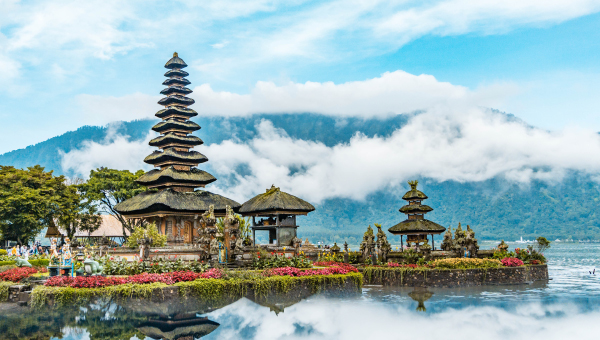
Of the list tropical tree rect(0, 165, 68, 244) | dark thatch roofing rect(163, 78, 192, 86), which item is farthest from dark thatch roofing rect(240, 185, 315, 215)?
tropical tree rect(0, 165, 68, 244)

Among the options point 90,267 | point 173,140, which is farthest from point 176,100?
point 90,267

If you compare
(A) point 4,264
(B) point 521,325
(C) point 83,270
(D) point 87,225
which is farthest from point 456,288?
(D) point 87,225

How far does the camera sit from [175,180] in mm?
46156

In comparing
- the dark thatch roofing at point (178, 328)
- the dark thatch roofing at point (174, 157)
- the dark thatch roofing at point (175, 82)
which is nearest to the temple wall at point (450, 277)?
the dark thatch roofing at point (178, 328)

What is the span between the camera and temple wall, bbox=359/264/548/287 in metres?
35.2

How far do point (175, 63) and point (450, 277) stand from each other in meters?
34.5

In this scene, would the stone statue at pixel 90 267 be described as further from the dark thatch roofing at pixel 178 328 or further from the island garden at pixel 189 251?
the dark thatch roofing at pixel 178 328

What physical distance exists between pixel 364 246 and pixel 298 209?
616 centimetres

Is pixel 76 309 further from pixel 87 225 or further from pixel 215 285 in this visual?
pixel 87 225

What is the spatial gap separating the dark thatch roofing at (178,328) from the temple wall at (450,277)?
17.5 metres

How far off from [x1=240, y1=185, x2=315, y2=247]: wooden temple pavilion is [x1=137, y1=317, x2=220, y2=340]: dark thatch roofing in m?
16.0

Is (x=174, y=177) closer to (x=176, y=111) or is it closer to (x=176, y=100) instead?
(x=176, y=111)

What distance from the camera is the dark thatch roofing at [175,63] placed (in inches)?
2082

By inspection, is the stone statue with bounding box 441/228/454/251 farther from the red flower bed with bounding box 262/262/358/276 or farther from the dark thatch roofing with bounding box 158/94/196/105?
the dark thatch roofing with bounding box 158/94/196/105
